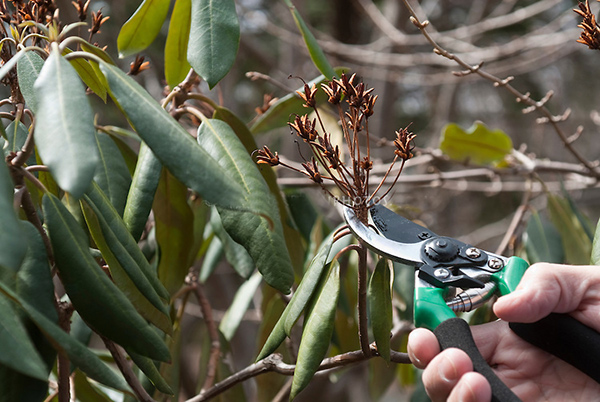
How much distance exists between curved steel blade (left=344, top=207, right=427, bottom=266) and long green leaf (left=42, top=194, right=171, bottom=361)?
A: 11.7 inches

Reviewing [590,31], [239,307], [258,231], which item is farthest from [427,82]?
[258,231]

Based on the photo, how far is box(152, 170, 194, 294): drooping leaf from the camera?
1.04 meters

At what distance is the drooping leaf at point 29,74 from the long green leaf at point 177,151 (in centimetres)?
16

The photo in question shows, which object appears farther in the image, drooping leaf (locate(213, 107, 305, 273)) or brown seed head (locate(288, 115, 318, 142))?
drooping leaf (locate(213, 107, 305, 273))

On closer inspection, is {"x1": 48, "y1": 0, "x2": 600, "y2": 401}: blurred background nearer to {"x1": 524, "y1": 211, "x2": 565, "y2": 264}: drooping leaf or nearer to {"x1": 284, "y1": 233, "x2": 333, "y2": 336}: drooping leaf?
{"x1": 524, "y1": 211, "x2": 565, "y2": 264}: drooping leaf

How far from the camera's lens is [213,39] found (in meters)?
0.83

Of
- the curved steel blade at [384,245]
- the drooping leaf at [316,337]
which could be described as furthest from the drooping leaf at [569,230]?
the drooping leaf at [316,337]

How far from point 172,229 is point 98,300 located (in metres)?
0.40

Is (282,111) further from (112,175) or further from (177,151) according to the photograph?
(177,151)

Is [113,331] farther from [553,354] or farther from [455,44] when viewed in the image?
[455,44]

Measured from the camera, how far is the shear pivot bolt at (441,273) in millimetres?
788

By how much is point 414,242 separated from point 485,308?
494 millimetres

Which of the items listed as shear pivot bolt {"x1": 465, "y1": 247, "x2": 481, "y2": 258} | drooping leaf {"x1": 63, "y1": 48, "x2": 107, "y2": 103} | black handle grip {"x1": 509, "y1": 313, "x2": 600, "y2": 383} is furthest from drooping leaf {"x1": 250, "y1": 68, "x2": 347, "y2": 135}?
black handle grip {"x1": 509, "y1": 313, "x2": 600, "y2": 383}

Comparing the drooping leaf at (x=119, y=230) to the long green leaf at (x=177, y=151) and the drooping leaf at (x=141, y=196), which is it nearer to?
the drooping leaf at (x=141, y=196)
